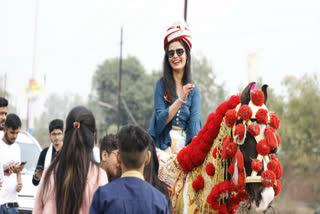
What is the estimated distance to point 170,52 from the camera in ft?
16.1

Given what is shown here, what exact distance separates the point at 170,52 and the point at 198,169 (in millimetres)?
1460

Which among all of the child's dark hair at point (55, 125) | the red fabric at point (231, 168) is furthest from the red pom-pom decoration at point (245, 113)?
the child's dark hair at point (55, 125)

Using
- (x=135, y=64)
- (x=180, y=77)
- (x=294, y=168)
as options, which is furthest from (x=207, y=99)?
(x=180, y=77)

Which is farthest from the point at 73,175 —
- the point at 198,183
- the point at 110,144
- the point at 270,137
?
the point at 270,137

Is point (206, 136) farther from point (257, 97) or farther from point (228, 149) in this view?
point (257, 97)

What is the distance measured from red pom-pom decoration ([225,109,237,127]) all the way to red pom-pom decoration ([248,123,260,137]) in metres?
0.17

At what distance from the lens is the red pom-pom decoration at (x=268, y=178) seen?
3326 millimetres

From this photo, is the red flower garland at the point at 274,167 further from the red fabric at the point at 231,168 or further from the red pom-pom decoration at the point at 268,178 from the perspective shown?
the red fabric at the point at 231,168

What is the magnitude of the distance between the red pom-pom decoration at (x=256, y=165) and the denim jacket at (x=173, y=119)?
4.40 feet

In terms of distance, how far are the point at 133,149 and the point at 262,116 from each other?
119 centimetres

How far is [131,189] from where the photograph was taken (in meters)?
2.72

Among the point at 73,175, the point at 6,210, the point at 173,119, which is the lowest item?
the point at 6,210

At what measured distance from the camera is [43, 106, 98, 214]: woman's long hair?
3205 mm

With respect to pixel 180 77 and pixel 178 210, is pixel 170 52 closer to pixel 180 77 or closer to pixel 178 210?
pixel 180 77
